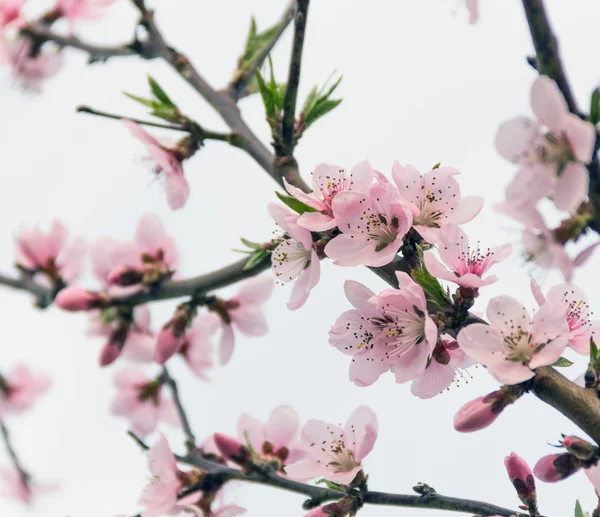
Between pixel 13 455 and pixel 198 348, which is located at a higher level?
pixel 198 348

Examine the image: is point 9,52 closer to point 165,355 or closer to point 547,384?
point 165,355

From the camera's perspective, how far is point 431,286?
159 cm

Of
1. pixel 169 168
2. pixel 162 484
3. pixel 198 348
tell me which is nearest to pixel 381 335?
pixel 162 484

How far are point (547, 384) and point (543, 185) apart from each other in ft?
1.54

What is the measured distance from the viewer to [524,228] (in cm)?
136

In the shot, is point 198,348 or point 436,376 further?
point 198,348

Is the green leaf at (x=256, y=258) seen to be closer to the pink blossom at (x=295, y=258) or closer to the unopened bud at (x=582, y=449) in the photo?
the pink blossom at (x=295, y=258)

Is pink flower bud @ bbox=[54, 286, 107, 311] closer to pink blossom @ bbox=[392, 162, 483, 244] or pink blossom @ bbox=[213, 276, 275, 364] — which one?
pink blossom @ bbox=[213, 276, 275, 364]

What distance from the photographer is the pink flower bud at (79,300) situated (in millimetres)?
2709

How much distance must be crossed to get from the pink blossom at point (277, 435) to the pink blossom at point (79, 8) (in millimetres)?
2060

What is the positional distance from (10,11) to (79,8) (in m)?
0.32

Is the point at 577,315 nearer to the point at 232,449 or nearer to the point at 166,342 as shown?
the point at 232,449

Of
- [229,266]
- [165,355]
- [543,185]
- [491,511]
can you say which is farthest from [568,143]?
[165,355]

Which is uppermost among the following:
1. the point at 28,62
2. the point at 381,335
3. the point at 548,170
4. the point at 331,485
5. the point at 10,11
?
the point at 10,11
